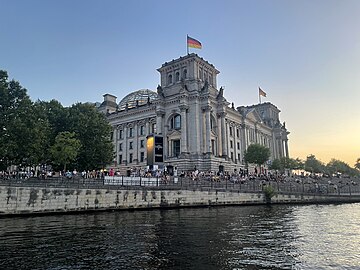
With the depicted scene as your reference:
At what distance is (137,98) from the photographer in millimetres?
98375

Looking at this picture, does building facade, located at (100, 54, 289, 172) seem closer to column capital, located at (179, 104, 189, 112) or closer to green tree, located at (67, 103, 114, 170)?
column capital, located at (179, 104, 189, 112)

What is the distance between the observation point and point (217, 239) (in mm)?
17281

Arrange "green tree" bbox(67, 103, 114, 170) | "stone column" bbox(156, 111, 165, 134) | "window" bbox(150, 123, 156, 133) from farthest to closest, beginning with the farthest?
"window" bbox(150, 123, 156, 133), "stone column" bbox(156, 111, 165, 134), "green tree" bbox(67, 103, 114, 170)

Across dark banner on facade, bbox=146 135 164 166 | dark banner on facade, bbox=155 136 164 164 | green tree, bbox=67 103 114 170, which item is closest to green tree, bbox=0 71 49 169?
green tree, bbox=67 103 114 170

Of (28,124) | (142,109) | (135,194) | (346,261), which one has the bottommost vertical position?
(346,261)

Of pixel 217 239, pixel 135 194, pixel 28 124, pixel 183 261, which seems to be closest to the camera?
pixel 183 261

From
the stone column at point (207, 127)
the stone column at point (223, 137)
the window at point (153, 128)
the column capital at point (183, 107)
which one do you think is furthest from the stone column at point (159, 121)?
the stone column at point (223, 137)

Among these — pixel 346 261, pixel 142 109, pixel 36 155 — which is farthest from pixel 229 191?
pixel 142 109

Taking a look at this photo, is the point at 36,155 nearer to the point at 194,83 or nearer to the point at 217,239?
the point at 217,239

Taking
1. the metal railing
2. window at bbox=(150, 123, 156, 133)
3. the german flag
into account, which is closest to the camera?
the metal railing

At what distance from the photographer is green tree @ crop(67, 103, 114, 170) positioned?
173ft

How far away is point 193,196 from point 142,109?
155 feet

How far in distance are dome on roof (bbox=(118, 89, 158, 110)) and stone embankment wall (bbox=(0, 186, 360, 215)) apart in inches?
2159

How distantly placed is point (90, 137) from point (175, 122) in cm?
2983
